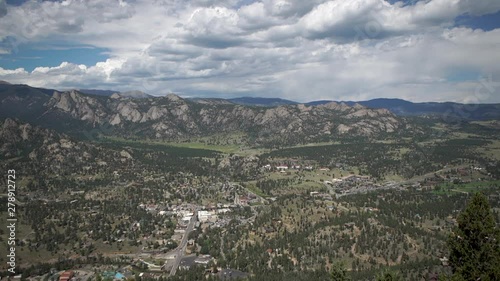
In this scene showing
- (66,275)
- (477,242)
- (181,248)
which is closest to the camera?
(477,242)

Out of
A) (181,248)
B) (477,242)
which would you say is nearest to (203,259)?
(181,248)

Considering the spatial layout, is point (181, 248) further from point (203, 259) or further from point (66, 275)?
point (66, 275)

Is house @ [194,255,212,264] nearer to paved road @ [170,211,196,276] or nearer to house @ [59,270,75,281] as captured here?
paved road @ [170,211,196,276]

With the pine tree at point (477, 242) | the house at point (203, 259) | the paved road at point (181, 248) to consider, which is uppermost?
the pine tree at point (477, 242)

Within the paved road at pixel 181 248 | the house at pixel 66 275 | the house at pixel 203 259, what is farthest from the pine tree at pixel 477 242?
the house at pixel 66 275

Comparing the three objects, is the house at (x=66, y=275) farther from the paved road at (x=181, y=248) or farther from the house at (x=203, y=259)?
the house at (x=203, y=259)

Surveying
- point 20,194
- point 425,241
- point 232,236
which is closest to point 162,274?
point 232,236

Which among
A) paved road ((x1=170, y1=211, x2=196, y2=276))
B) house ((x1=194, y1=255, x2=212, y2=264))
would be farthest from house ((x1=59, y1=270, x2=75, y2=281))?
house ((x1=194, y1=255, x2=212, y2=264))

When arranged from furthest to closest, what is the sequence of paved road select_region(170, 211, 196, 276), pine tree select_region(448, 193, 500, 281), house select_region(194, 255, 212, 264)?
house select_region(194, 255, 212, 264) → paved road select_region(170, 211, 196, 276) → pine tree select_region(448, 193, 500, 281)
